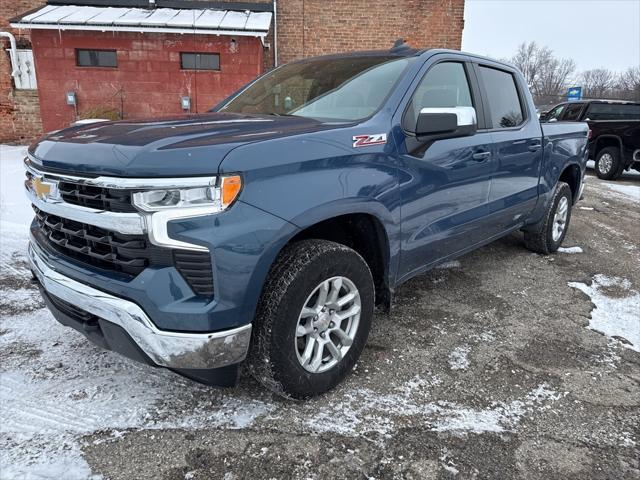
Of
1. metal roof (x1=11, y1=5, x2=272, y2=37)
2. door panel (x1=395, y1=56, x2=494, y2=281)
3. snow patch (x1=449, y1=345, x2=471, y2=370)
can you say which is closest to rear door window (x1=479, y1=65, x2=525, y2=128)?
door panel (x1=395, y1=56, x2=494, y2=281)

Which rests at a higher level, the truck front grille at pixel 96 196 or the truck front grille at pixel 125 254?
the truck front grille at pixel 96 196

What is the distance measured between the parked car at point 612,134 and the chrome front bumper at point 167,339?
11022 millimetres

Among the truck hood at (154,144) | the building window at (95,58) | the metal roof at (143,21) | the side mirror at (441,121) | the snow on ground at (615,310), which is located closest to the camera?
the truck hood at (154,144)

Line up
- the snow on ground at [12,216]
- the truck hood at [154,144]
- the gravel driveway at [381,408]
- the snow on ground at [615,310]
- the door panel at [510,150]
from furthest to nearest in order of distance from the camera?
the snow on ground at [12,216] → the door panel at [510,150] → the snow on ground at [615,310] → the gravel driveway at [381,408] → the truck hood at [154,144]

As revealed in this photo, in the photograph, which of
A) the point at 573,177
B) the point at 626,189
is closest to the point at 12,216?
the point at 573,177

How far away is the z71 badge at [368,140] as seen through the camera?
7.66ft

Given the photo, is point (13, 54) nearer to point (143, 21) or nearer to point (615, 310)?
point (143, 21)

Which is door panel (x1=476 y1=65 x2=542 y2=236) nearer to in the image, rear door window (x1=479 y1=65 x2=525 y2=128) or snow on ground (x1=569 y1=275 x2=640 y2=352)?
rear door window (x1=479 y1=65 x2=525 y2=128)

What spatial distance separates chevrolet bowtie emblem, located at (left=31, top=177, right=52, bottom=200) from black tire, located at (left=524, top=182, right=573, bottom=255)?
429 centimetres

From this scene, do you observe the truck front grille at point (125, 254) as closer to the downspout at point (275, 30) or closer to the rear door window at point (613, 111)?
the downspout at point (275, 30)

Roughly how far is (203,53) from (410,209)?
31.8 feet

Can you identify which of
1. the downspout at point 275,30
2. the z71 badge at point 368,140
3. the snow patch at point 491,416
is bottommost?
the snow patch at point 491,416

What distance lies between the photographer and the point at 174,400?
91.4 inches

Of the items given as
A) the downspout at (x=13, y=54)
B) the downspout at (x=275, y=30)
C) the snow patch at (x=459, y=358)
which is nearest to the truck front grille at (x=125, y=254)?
the snow patch at (x=459, y=358)
